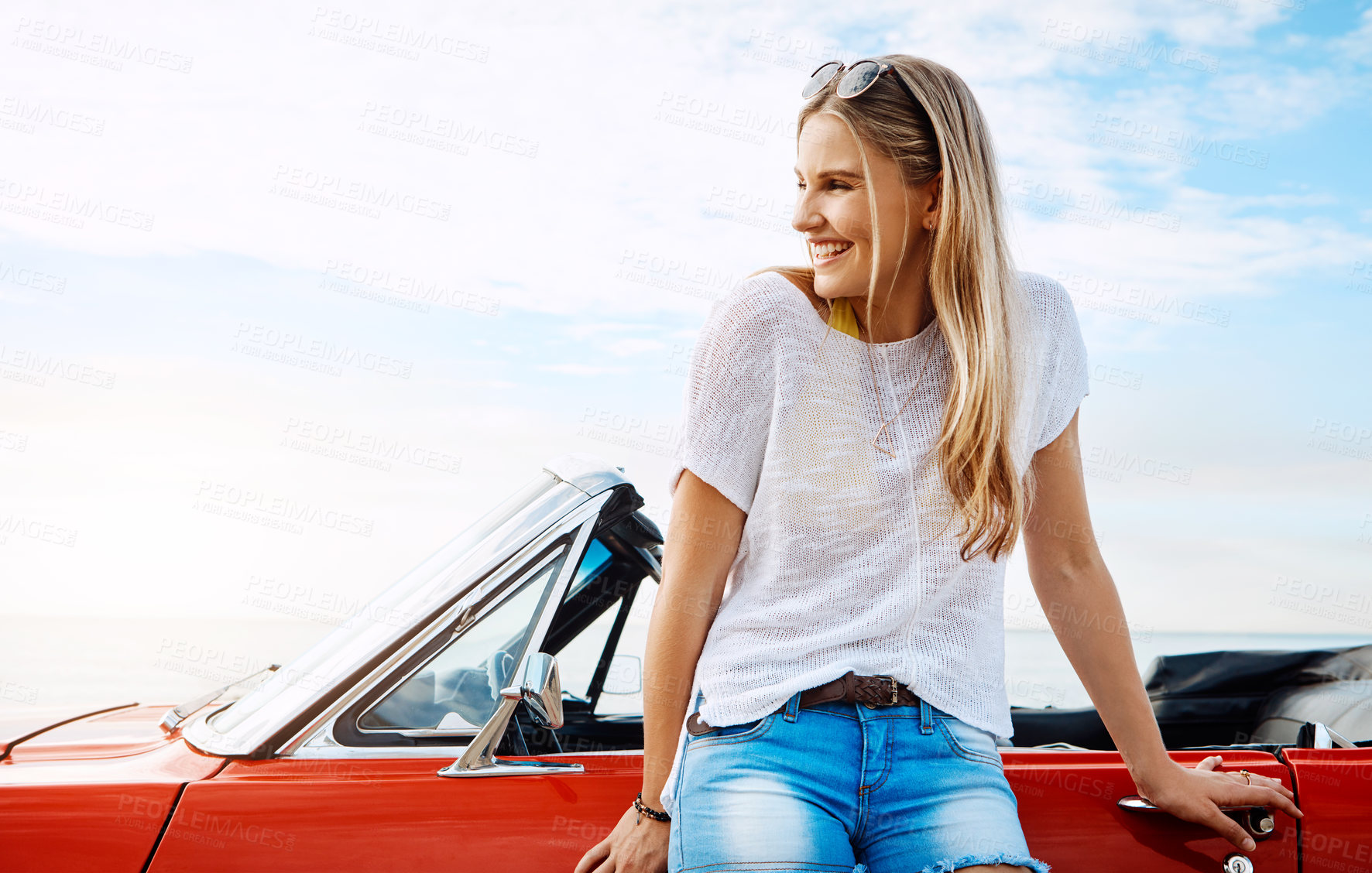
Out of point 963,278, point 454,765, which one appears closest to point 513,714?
point 454,765

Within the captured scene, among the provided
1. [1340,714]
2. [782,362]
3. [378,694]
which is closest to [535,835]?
[378,694]

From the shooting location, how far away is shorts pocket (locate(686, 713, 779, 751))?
1.21 meters

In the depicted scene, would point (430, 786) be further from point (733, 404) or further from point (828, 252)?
point (828, 252)

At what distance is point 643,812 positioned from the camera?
4.37ft

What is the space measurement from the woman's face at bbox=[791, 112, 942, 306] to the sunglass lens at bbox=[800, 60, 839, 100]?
76 millimetres

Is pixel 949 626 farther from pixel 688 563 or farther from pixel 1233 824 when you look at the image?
pixel 1233 824

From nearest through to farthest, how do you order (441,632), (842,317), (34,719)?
1. (842,317)
2. (441,632)
3. (34,719)

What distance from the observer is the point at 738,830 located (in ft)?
3.77

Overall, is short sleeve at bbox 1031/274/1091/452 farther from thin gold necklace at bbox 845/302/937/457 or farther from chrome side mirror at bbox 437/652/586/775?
chrome side mirror at bbox 437/652/586/775

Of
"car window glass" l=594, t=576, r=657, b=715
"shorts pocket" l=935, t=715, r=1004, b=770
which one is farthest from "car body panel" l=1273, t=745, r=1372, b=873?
"car window glass" l=594, t=576, r=657, b=715

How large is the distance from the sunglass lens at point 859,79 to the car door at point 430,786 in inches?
41.0

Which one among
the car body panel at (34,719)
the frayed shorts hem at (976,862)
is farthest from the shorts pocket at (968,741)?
the car body panel at (34,719)

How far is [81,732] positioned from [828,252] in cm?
194

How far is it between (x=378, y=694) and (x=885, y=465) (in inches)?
44.2
